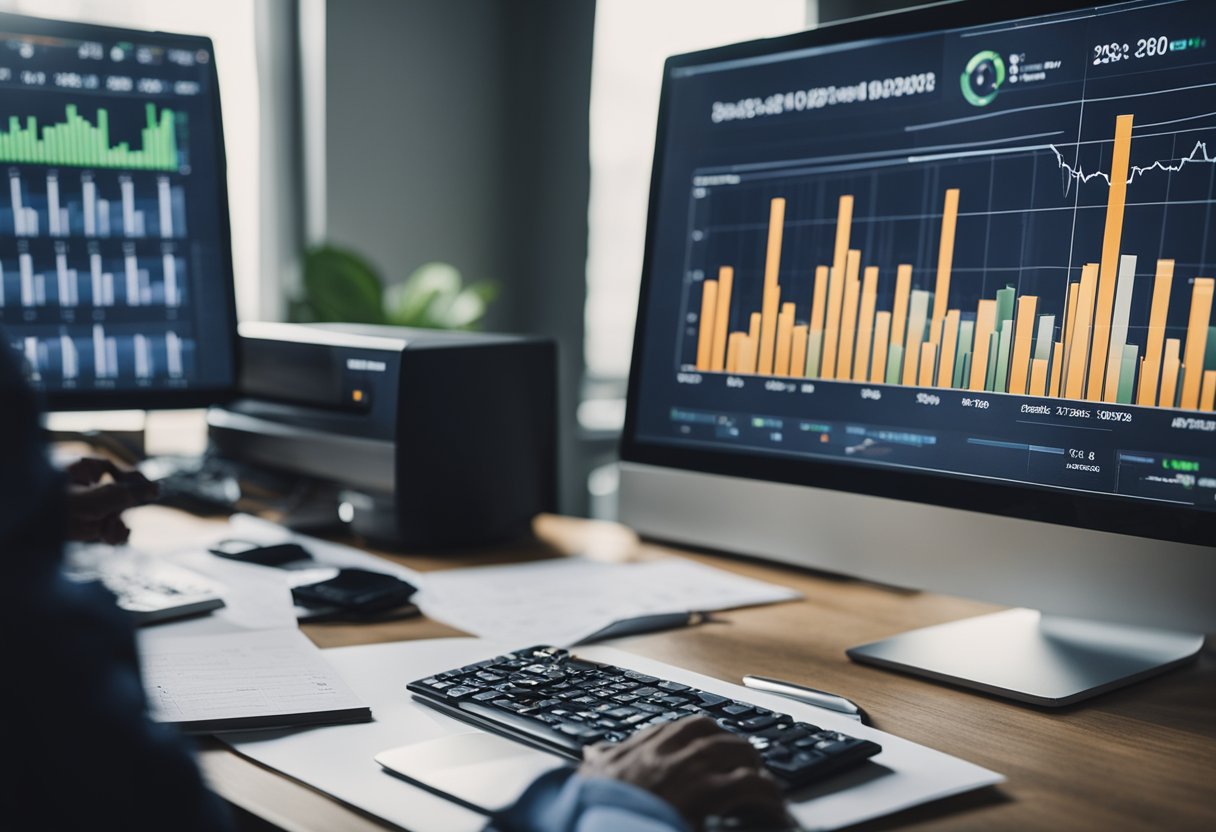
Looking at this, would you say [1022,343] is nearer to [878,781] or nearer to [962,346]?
[962,346]

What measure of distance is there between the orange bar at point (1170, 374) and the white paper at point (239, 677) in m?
0.63

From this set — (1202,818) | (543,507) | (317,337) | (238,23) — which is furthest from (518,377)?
(238,23)

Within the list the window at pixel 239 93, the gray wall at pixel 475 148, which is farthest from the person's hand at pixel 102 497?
the gray wall at pixel 475 148

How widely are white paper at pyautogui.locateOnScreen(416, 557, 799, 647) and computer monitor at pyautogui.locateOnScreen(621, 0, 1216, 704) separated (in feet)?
0.22

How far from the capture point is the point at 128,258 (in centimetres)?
129

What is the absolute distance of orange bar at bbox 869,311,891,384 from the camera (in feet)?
3.31

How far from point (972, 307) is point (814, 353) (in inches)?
6.5

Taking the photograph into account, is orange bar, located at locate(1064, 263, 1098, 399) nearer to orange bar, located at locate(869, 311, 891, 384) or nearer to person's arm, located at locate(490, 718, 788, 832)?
orange bar, located at locate(869, 311, 891, 384)

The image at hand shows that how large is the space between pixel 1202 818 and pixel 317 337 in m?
1.18

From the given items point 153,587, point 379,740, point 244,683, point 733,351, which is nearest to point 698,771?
point 379,740

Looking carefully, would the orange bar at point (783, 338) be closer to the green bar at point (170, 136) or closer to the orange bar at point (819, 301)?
the orange bar at point (819, 301)

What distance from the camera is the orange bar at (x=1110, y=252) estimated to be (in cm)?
87

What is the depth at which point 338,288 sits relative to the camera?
7.97ft

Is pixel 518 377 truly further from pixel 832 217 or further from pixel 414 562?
pixel 832 217
